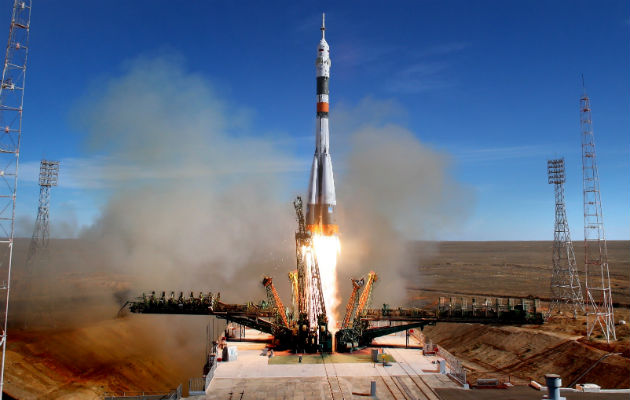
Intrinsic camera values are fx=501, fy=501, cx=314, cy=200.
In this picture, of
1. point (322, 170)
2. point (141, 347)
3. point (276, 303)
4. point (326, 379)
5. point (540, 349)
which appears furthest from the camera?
point (141, 347)

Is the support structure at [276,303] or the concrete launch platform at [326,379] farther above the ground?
the support structure at [276,303]

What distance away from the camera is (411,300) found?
9188 centimetres

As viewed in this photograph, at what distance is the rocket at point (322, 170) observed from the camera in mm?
55594

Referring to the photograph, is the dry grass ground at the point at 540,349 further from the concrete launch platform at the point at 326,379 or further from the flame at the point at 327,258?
the flame at the point at 327,258

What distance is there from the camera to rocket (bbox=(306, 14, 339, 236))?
182 feet

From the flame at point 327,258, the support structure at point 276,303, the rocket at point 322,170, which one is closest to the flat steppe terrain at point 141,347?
the support structure at point 276,303

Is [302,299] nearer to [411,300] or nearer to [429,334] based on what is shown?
[429,334]

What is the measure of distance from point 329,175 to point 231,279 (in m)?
33.1

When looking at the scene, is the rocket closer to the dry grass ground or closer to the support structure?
the support structure

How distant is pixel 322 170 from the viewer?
2189 inches

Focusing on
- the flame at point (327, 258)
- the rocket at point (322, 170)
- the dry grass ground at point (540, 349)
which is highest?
the rocket at point (322, 170)

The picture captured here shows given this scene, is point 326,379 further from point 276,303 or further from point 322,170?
point 322,170

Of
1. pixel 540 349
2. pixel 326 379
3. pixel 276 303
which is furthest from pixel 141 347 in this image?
pixel 540 349

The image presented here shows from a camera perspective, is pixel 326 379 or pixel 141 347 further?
pixel 141 347
